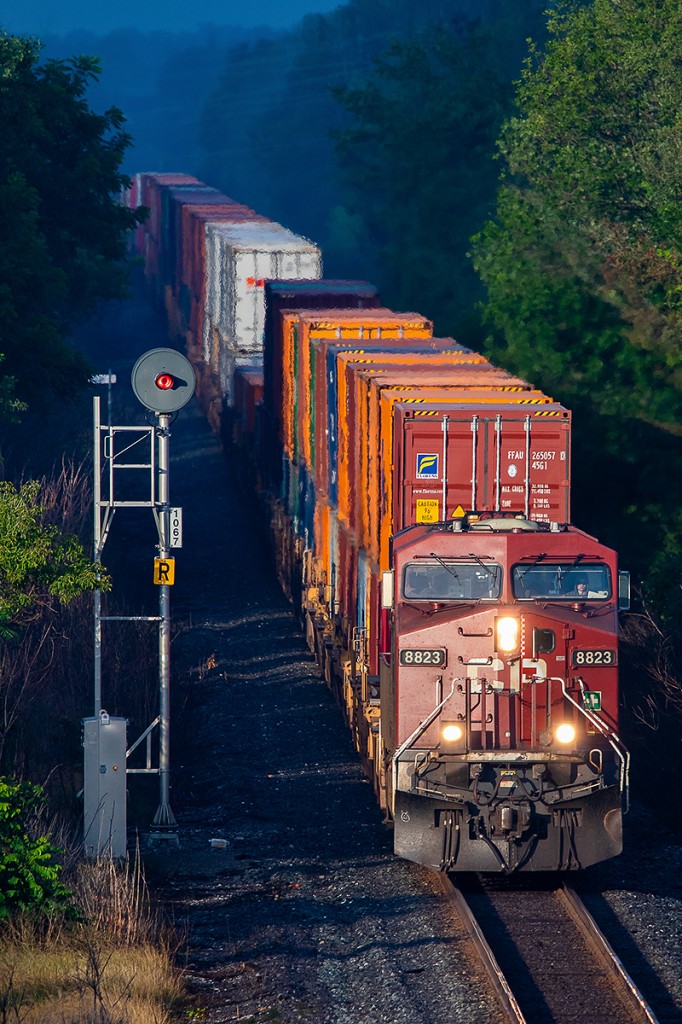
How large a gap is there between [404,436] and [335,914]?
5.25 meters

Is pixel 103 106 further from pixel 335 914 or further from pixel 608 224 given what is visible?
pixel 335 914

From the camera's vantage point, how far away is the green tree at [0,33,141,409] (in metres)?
32.2

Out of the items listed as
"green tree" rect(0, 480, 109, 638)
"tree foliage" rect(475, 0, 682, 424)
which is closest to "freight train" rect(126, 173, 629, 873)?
"green tree" rect(0, 480, 109, 638)

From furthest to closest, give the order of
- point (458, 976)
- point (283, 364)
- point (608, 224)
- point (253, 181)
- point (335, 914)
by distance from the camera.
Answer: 1. point (253, 181)
2. point (608, 224)
3. point (283, 364)
4. point (335, 914)
5. point (458, 976)

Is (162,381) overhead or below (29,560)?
overhead

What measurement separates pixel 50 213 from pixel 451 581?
85.8 feet

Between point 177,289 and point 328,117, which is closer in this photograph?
point 177,289

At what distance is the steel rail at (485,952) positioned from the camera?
500 inches

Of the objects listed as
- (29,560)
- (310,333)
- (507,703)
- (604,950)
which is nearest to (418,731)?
(507,703)

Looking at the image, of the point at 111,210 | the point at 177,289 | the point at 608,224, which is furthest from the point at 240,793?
the point at 177,289

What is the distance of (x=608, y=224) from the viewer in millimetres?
36500

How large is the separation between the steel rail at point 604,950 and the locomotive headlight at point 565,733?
1.51 metres

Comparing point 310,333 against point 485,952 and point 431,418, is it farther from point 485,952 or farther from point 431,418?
point 485,952

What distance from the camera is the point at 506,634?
15.5 m
